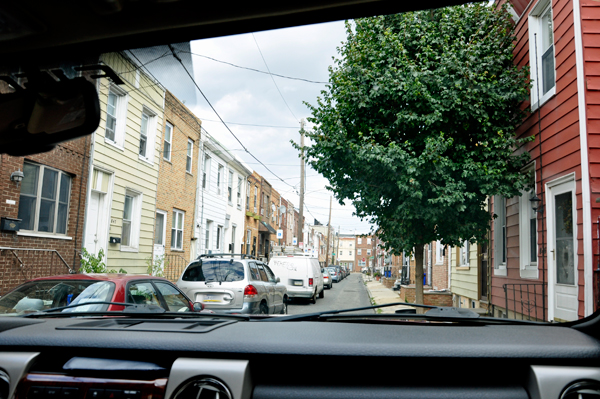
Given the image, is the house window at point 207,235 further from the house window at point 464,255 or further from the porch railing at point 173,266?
the house window at point 464,255

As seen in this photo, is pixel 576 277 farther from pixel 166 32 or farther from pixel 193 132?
pixel 193 132

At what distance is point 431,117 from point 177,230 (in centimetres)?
1397

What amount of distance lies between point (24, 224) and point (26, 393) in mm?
10046

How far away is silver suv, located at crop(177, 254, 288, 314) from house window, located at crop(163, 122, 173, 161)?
27.1 feet

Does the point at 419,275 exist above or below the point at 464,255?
below

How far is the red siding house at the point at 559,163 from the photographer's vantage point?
5742 millimetres

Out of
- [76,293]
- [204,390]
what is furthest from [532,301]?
[204,390]

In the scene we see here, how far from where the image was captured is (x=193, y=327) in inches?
87.3

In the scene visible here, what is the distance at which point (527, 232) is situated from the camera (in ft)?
29.8

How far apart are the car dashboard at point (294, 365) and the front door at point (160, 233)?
632 inches

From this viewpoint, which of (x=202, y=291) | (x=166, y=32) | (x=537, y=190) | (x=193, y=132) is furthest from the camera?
(x=193, y=132)

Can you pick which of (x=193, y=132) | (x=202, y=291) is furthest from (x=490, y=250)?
(x=193, y=132)

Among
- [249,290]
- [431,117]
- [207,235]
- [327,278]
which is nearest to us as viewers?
[431,117]

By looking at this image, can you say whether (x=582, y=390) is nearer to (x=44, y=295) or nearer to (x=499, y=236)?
(x=44, y=295)
